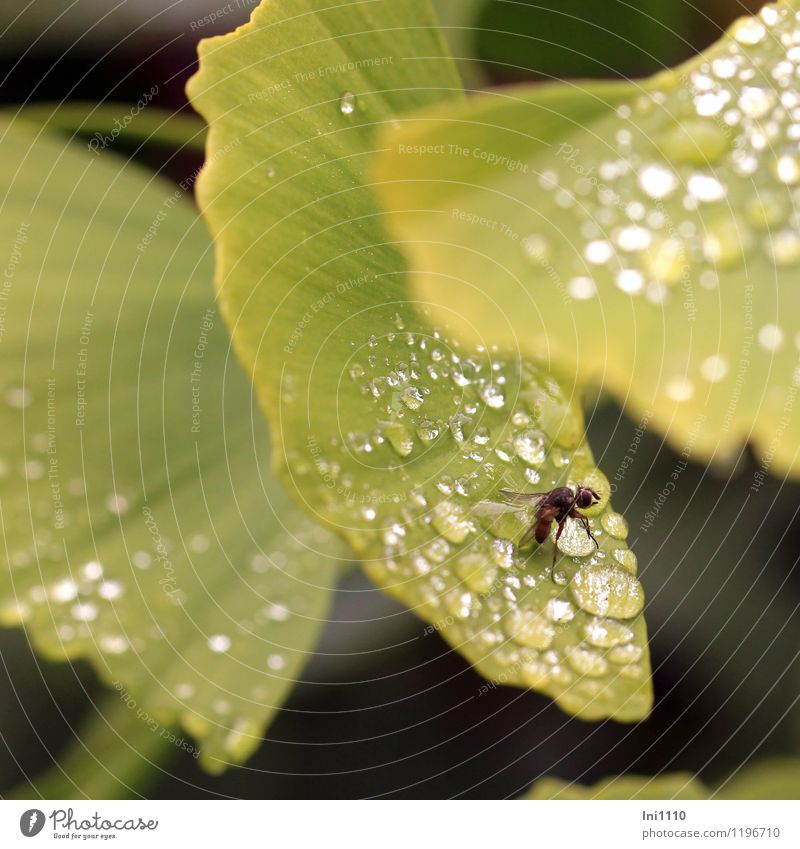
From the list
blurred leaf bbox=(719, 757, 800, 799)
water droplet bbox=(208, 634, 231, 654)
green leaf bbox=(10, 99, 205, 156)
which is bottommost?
blurred leaf bbox=(719, 757, 800, 799)

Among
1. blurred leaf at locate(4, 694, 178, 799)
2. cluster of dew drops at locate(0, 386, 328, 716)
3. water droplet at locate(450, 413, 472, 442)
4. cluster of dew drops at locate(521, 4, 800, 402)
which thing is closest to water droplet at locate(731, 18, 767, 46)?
cluster of dew drops at locate(521, 4, 800, 402)

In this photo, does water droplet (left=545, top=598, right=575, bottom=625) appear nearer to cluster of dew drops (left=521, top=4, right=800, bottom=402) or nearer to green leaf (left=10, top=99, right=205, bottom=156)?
cluster of dew drops (left=521, top=4, right=800, bottom=402)

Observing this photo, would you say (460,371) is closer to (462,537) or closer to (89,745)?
(462,537)

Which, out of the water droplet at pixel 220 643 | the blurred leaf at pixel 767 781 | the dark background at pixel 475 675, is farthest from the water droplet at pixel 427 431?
the blurred leaf at pixel 767 781

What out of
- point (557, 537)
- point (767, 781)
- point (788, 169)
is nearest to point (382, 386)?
point (557, 537)

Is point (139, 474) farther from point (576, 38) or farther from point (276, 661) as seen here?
point (576, 38)
